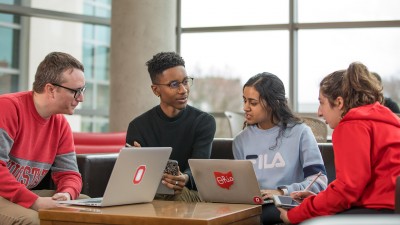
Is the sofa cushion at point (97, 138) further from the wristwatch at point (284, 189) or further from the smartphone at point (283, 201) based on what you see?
the smartphone at point (283, 201)

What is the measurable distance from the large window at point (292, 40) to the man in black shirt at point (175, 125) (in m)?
4.75

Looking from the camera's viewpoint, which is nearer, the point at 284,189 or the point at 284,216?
the point at 284,216

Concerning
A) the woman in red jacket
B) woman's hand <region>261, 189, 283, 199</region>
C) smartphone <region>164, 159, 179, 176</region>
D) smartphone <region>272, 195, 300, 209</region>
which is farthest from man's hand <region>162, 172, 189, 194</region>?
the woman in red jacket

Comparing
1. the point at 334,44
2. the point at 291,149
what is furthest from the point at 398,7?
the point at 291,149

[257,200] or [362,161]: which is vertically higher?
[362,161]

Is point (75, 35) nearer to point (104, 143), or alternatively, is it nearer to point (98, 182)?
point (104, 143)

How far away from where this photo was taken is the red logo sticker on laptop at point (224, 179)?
10.6 feet

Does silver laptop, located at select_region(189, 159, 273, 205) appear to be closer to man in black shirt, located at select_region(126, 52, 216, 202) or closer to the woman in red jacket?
the woman in red jacket

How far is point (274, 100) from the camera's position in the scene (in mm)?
3707

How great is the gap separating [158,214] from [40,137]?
38.3 inches

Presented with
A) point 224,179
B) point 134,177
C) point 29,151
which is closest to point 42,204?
point 29,151

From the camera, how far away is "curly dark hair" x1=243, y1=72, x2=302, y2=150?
370 centimetres

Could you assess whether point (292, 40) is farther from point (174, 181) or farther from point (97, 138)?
point (174, 181)

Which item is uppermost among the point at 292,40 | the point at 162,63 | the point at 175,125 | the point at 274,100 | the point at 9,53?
the point at 292,40
